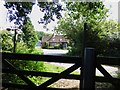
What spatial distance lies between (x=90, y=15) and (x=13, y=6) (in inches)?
60.6

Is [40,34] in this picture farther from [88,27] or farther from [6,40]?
[88,27]

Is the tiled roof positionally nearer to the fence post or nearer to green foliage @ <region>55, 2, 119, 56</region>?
green foliage @ <region>55, 2, 119, 56</region>

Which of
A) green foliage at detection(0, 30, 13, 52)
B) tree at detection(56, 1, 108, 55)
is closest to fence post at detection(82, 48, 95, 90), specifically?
tree at detection(56, 1, 108, 55)

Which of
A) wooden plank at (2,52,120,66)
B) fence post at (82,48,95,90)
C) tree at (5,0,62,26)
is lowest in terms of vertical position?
wooden plank at (2,52,120,66)

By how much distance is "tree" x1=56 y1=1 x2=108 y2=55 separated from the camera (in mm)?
4504

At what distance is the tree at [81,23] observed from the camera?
4.50 m

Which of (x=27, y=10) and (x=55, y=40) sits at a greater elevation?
(x=27, y=10)

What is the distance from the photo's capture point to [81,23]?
527 cm

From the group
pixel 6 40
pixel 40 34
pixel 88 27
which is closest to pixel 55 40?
pixel 40 34

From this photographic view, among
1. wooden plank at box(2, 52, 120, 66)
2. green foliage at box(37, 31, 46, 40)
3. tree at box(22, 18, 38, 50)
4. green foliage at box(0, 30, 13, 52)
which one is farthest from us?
green foliage at box(37, 31, 46, 40)

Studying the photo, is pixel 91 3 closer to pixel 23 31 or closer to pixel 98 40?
pixel 98 40

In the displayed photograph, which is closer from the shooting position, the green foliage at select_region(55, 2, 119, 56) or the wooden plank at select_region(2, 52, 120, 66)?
the wooden plank at select_region(2, 52, 120, 66)

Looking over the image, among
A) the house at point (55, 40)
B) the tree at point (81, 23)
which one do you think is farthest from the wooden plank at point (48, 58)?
the house at point (55, 40)

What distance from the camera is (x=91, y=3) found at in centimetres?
433
